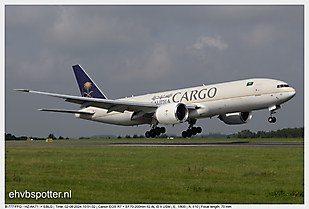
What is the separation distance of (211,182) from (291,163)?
6.06m

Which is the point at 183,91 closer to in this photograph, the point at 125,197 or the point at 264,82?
the point at 264,82

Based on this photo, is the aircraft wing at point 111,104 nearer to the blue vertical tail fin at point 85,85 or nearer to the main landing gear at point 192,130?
the main landing gear at point 192,130

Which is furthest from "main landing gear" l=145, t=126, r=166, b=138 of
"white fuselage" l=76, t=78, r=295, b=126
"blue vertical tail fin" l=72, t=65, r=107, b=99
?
"blue vertical tail fin" l=72, t=65, r=107, b=99

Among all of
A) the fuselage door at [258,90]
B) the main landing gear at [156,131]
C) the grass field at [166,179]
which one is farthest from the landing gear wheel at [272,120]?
the main landing gear at [156,131]

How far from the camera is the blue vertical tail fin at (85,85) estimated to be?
47.0m

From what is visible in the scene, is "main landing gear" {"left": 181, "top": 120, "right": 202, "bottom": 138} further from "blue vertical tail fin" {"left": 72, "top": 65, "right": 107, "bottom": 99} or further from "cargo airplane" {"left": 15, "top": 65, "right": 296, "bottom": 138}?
"blue vertical tail fin" {"left": 72, "top": 65, "right": 107, "bottom": 99}

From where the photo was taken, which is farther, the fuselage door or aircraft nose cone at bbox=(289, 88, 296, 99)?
the fuselage door

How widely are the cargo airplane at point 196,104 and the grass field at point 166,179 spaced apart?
14408mm

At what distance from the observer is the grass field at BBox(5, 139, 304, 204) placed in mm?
9812

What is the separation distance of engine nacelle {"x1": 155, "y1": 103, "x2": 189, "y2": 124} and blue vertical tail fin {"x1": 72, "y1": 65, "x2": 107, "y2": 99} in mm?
14684

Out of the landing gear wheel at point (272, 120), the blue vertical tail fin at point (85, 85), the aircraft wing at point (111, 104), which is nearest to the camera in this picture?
the landing gear wheel at point (272, 120)

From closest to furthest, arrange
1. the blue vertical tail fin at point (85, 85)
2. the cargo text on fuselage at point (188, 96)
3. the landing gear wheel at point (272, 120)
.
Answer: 1. the landing gear wheel at point (272, 120)
2. the cargo text on fuselage at point (188, 96)
3. the blue vertical tail fin at point (85, 85)

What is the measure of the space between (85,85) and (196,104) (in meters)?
19.4

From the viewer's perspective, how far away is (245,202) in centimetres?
934
